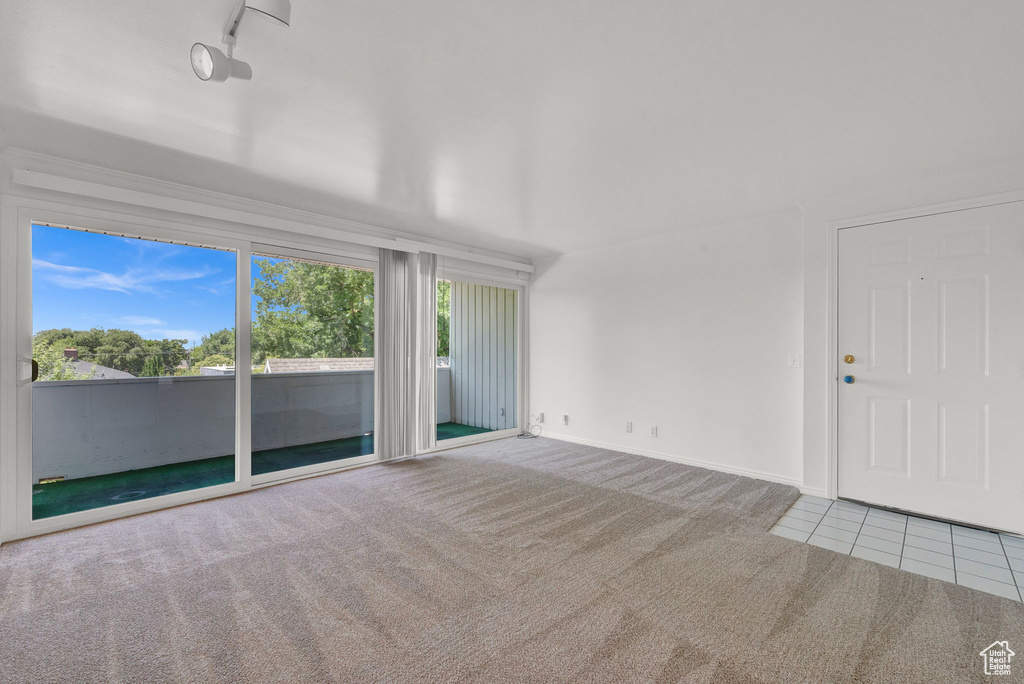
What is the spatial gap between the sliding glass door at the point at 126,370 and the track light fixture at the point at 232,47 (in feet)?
7.61

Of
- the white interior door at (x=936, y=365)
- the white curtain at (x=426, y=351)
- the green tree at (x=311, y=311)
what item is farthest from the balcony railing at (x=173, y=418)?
the white interior door at (x=936, y=365)

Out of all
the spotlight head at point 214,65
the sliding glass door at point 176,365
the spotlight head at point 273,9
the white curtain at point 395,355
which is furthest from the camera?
the white curtain at point 395,355

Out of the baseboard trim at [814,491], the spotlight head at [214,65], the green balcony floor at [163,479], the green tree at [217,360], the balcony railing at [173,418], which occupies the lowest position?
the baseboard trim at [814,491]

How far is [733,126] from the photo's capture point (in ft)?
8.22

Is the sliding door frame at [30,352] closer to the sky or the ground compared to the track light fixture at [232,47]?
closer to the ground

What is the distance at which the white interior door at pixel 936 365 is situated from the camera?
119 inches

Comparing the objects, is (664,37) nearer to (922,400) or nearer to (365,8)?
(365,8)

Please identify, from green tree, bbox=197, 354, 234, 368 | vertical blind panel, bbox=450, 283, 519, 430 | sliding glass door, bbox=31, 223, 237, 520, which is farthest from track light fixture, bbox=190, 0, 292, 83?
vertical blind panel, bbox=450, 283, 519, 430

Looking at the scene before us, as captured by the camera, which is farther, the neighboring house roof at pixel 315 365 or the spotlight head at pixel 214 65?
the neighboring house roof at pixel 315 365

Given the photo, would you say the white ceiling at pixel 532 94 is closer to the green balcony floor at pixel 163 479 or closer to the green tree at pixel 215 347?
the green tree at pixel 215 347

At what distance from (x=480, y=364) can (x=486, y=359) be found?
0.11 metres

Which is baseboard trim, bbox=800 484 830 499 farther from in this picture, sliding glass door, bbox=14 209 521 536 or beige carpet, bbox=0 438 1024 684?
sliding glass door, bbox=14 209 521 536

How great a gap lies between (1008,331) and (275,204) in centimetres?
562

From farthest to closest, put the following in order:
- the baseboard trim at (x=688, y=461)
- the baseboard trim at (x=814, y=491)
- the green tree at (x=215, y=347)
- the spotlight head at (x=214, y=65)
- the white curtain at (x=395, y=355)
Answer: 1. the white curtain at (x=395, y=355)
2. the baseboard trim at (x=688, y=461)
3. the baseboard trim at (x=814, y=491)
4. the green tree at (x=215, y=347)
5. the spotlight head at (x=214, y=65)
